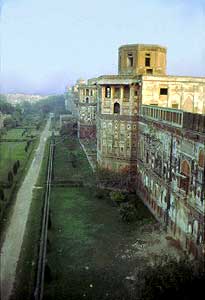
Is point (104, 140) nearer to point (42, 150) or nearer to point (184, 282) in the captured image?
point (184, 282)

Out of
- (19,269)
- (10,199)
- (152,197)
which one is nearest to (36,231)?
(19,269)

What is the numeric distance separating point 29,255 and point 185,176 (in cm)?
819

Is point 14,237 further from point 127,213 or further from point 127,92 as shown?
point 127,92

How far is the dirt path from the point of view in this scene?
47.5ft

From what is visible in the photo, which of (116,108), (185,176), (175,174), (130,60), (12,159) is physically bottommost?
(12,159)

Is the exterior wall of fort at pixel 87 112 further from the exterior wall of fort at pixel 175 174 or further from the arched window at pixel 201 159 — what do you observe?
the arched window at pixel 201 159

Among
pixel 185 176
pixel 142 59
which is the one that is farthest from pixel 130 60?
pixel 185 176

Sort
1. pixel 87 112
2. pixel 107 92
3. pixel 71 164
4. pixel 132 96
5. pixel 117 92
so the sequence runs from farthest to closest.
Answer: pixel 87 112 → pixel 71 164 → pixel 107 92 → pixel 117 92 → pixel 132 96

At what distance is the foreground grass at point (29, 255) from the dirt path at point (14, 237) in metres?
0.23

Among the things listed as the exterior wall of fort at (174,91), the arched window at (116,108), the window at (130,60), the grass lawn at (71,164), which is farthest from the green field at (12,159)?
the window at (130,60)

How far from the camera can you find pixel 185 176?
1781cm

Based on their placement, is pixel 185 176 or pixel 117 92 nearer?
pixel 185 176

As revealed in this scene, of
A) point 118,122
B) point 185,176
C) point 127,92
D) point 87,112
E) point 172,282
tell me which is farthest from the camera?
point 87,112

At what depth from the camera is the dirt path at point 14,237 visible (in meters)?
14.5
